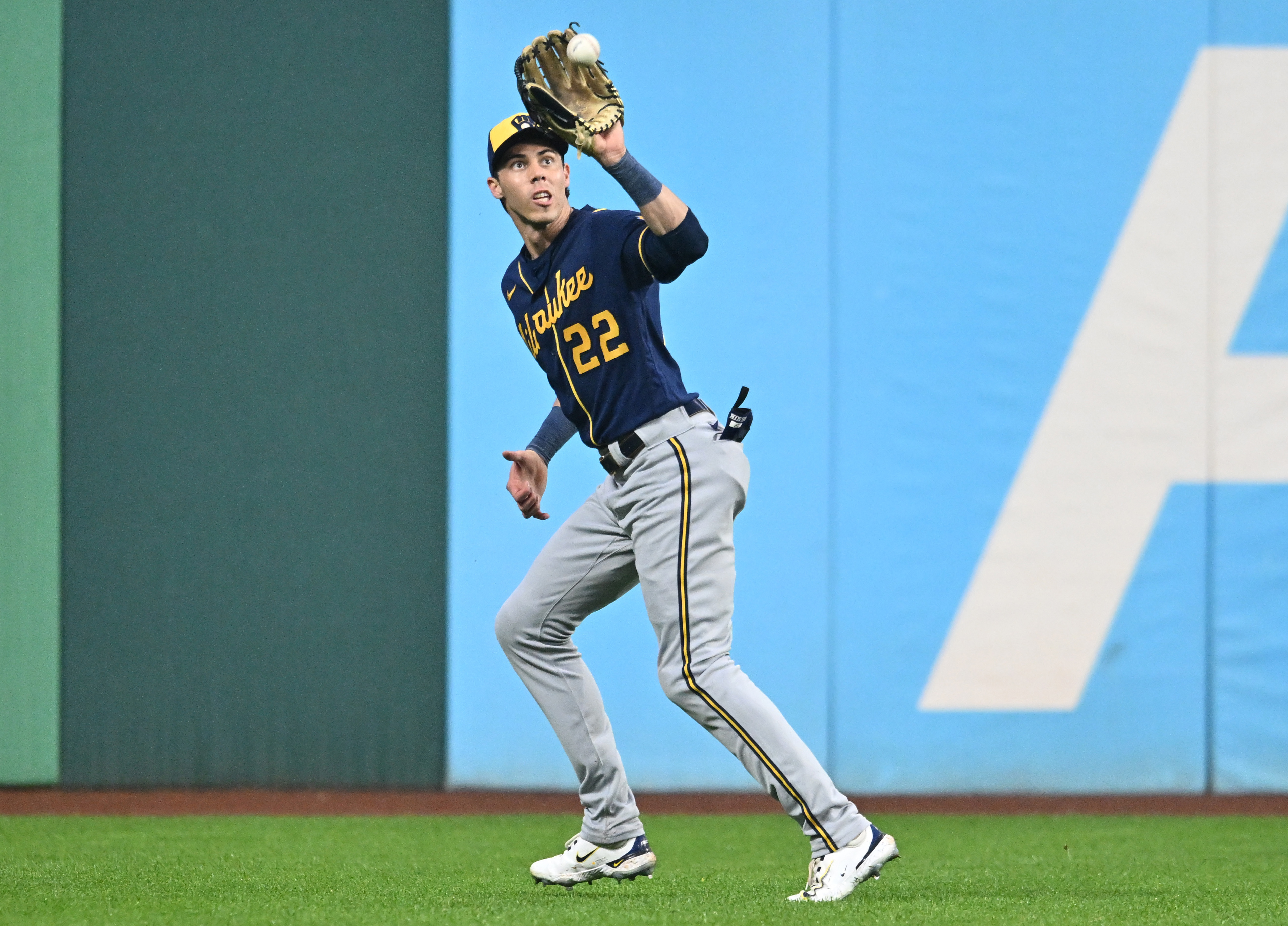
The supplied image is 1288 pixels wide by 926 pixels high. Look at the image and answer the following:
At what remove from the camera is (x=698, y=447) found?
122 inches

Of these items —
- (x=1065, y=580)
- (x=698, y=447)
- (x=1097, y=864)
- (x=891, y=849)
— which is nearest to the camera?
(x=891, y=849)

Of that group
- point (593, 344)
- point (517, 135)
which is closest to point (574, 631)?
point (593, 344)

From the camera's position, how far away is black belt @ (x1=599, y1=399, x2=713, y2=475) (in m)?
3.12

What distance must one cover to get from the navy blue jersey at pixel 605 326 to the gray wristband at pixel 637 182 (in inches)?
7.9

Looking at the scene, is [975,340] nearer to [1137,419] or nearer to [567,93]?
[1137,419]

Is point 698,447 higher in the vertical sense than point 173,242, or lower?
lower

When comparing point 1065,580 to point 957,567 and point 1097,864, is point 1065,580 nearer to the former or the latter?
point 957,567

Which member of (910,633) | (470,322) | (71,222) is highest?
(71,222)

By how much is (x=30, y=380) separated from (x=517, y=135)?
3.45m

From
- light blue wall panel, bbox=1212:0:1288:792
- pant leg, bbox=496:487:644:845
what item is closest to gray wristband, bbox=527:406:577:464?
pant leg, bbox=496:487:644:845

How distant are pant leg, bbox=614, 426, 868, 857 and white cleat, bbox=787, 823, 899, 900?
24 millimetres

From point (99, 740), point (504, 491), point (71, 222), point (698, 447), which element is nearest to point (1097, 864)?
point (698, 447)

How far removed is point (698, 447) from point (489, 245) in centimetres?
295

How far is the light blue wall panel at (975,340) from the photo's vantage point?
5730 millimetres
